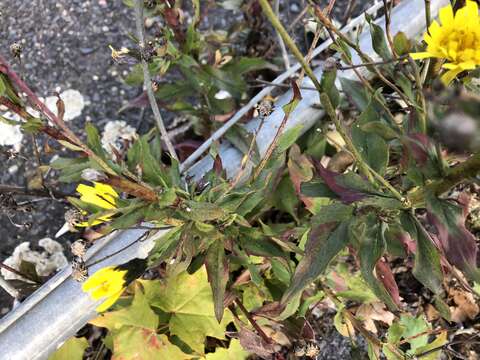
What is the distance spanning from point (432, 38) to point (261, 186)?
46 centimetres

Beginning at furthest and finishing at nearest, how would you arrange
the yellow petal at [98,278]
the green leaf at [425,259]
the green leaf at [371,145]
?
the yellow petal at [98,278], the green leaf at [371,145], the green leaf at [425,259]

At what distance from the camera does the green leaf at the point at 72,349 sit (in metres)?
1.39

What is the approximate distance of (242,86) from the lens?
149 centimetres

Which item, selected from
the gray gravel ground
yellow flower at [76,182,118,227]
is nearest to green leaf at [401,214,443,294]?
yellow flower at [76,182,118,227]

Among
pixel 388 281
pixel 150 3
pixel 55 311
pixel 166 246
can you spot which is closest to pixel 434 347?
pixel 388 281

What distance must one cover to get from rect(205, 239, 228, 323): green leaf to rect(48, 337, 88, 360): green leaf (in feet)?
1.68

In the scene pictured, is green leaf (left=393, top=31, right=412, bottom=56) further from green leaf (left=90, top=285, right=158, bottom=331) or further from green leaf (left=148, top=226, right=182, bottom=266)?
green leaf (left=90, top=285, right=158, bottom=331)

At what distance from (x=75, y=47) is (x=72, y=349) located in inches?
39.3

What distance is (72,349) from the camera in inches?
55.0

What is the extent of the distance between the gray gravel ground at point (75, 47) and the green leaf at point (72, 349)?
1.86 ft

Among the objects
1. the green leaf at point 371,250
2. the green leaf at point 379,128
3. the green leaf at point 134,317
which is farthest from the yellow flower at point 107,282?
the green leaf at point 379,128

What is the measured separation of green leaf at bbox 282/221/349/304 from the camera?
942 mm

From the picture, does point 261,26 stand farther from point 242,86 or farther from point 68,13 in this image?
point 68,13

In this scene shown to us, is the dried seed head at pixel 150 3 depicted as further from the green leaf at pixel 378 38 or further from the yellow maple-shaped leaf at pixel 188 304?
the yellow maple-shaped leaf at pixel 188 304
